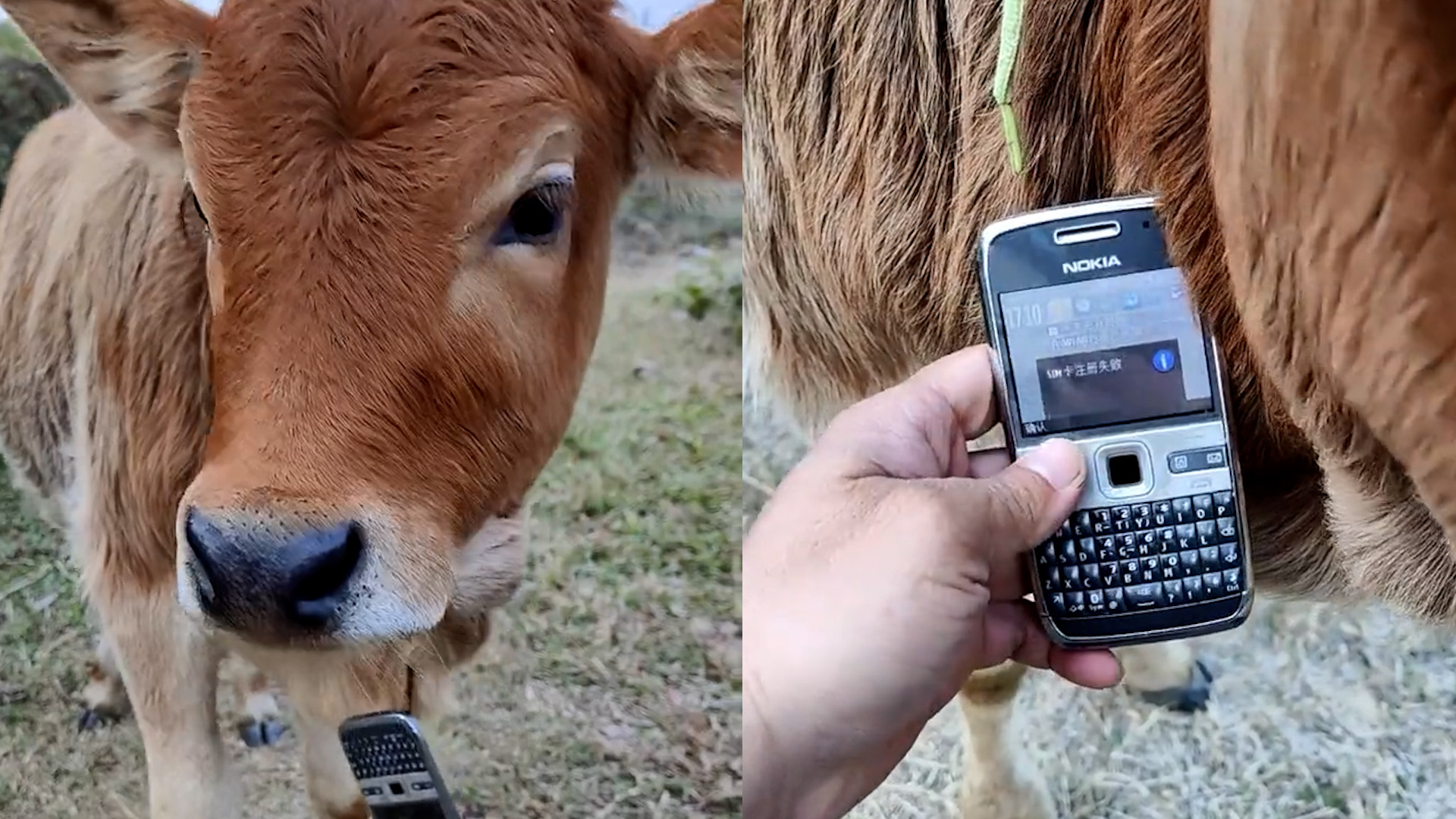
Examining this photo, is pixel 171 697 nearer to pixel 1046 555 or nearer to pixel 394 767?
pixel 394 767

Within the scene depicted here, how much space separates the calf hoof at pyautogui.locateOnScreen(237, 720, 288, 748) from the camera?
25.2 inches

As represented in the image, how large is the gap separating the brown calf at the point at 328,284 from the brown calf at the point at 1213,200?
9 cm

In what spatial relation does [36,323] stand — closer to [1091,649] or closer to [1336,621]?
[1091,649]

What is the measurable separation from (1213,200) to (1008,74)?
0.11 metres

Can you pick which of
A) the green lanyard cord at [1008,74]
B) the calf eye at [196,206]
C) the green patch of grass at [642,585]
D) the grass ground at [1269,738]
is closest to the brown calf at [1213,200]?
the green lanyard cord at [1008,74]

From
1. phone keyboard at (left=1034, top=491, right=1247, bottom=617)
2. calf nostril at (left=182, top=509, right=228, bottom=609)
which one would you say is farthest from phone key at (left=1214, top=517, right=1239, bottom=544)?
Answer: calf nostril at (left=182, top=509, right=228, bottom=609)

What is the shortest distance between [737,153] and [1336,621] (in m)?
0.74

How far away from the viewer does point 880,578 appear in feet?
1.74

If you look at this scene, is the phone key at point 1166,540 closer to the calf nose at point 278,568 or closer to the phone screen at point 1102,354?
the phone screen at point 1102,354

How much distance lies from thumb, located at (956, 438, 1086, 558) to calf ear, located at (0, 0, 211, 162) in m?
0.39

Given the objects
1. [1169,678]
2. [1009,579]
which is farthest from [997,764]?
[1009,579]

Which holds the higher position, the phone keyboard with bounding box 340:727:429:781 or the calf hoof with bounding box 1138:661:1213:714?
the phone keyboard with bounding box 340:727:429:781

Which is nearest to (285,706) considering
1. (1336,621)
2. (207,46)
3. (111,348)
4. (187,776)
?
(187,776)

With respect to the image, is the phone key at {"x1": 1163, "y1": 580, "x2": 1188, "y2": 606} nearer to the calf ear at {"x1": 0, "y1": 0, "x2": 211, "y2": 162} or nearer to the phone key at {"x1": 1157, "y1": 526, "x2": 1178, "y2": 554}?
the phone key at {"x1": 1157, "y1": 526, "x2": 1178, "y2": 554}
